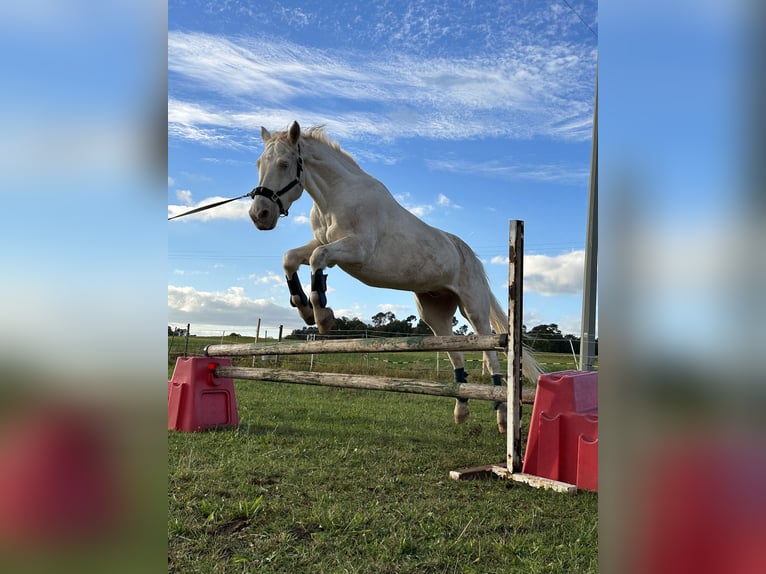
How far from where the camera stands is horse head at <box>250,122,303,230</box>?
308 cm

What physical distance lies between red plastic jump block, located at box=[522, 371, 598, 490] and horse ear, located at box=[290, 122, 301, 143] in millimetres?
1971

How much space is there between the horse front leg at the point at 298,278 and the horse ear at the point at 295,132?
65 centimetres

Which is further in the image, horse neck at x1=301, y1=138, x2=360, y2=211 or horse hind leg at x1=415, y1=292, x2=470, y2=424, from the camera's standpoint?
horse hind leg at x1=415, y1=292, x2=470, y2=424

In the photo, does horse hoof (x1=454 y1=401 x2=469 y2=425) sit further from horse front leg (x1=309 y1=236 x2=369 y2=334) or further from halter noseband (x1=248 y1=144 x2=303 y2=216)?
halter noseband (x1=248 y1=144 x2=303 y2=216)

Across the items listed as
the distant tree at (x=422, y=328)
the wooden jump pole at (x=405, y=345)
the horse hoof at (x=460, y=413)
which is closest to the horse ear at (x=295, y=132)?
the wooden jump pole at (x=405, y=345)

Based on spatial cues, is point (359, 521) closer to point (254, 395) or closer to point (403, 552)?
point (403, 552)

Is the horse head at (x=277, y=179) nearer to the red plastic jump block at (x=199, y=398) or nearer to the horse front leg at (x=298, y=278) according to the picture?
the horse front leg at (x=298, y=278)

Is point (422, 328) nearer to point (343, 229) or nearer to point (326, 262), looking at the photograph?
point (343, 229)

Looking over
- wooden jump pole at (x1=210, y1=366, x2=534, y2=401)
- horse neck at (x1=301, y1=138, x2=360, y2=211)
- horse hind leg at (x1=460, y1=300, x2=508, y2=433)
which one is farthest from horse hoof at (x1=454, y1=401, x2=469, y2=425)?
horse neck at (x1=301, y1=138, x2=360, y2=211)
